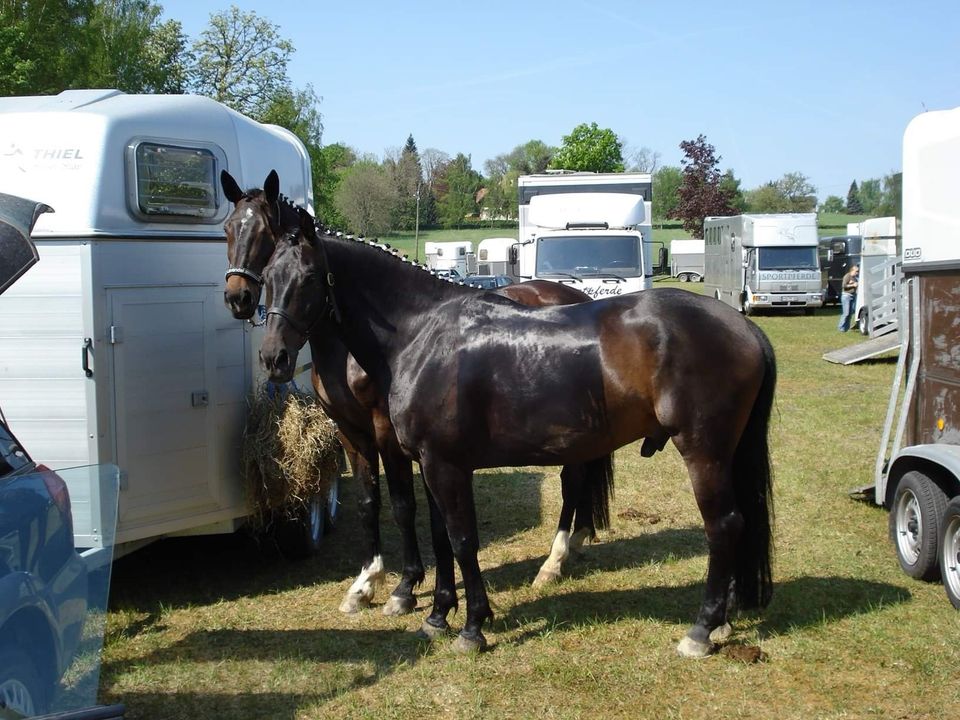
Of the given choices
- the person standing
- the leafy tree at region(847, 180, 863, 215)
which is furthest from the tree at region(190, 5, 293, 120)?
the leafy tree at region(847, 180, 863, 215)

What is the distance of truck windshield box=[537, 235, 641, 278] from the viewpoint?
1396cm

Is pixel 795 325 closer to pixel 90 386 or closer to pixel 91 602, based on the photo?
pixel 90 386

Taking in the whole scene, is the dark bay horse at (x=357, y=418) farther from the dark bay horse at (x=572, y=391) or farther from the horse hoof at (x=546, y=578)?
the dark bay horse at (x=572, y=391)

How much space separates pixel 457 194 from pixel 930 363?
94418mm

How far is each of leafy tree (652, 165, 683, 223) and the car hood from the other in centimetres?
8426

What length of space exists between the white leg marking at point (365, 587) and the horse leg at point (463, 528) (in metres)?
1.01

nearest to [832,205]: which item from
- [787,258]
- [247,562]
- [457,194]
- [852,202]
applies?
[852,202]

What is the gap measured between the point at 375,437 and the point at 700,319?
2095mm

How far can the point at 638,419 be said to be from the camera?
188 inches

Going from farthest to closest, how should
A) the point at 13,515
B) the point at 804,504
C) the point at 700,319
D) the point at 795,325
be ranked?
1. the point at 795,325
2. the point at 804,504
3. the point at 700,319
4. the point at 13,515

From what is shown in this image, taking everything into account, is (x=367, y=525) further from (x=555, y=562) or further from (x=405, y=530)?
(x=555, y=562)

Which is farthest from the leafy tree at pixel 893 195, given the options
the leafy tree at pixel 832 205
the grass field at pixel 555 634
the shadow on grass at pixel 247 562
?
the leafy tree at pixel 832 205

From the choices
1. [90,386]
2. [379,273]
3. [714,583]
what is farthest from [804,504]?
[90,386]

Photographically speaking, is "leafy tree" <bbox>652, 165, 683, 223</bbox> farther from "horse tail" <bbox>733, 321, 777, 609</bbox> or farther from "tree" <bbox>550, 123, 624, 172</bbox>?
"horse tail" <bbox>733, 321, 777, 609</bbox>
